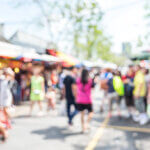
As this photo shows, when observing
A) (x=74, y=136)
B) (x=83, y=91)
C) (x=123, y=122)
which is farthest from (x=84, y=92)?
(x=123, y=122)

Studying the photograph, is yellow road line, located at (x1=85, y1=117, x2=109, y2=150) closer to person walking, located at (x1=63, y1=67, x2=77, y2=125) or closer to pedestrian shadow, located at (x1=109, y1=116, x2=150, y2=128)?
pedestrian shadow, located at (x1=109, y1=116, x2=150, y2=128)

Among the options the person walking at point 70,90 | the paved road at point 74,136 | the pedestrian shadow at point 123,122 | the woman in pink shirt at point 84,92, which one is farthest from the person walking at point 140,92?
the person walking at point 70,90

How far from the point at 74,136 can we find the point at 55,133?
51cm

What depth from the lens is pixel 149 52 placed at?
9.87m

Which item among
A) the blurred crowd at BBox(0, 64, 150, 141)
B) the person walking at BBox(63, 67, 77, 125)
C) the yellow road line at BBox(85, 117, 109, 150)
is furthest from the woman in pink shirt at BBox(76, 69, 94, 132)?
the yellow road line at BBox(85, 117, 109, 150)

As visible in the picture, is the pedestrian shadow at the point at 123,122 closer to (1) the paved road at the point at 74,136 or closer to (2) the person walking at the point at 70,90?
(1) the paved road at the point at 74,136

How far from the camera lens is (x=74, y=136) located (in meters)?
4.68

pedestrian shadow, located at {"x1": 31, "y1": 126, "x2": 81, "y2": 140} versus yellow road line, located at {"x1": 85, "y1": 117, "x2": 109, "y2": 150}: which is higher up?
pedestrian shadow, located at {"x1": 31, "y1": 126, "x2": 81, "y2": 140}

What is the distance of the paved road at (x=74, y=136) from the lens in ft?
13.3

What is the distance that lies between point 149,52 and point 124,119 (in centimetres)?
472

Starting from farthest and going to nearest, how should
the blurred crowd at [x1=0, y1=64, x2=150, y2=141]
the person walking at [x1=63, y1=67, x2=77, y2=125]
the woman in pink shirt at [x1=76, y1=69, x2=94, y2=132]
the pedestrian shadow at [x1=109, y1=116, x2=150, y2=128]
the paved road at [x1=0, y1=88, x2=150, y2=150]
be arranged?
1. the pedestrian shadow at [x1=109, y1=116, x2=150, y2=128]
2. the person walking at [x1=63, y1=67, x2=77, y2=125]
3. the woman in pink shirt at [x1=76, y1=69, x2=94, y2=132]
4. the blurred crowd at [x1=0, y1=64, x2=150, y2=141]
5. the paved road at [x1=0, y1=88, x2=150, y2=150]

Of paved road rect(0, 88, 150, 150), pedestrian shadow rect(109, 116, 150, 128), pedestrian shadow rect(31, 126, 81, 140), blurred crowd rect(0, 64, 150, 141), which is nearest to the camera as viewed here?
paved road rect(0, 88, 150, 150)

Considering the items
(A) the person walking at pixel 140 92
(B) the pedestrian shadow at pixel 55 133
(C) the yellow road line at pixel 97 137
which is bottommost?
(C) the yellow road line at pixel 97 137

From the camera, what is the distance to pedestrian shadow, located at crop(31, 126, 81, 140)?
15.1ft
